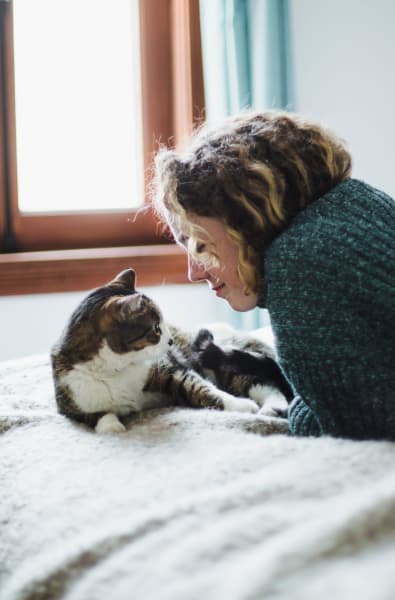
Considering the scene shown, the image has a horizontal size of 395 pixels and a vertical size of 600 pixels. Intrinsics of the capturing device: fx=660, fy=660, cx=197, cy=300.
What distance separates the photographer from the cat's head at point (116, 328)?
1367 millimetres

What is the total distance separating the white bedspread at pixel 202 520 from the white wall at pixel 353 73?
1.49 meters

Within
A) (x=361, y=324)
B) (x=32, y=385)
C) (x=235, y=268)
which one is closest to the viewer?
(x=361, y=324)

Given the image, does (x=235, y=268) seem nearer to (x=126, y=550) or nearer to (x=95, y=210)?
(x=126, y=550)

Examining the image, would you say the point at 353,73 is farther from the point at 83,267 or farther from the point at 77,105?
the point at 83,267

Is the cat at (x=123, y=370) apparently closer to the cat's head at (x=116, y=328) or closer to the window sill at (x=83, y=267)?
the cat's head at (x=116, y=328)

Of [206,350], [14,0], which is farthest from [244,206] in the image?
[14,0]

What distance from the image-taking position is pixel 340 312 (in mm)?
930

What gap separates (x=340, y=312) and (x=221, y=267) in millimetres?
324

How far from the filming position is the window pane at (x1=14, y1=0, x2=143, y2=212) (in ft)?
7.73

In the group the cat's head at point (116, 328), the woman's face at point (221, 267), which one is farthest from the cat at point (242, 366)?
the woman's face at point (221, 267)

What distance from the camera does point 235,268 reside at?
46.3 inches

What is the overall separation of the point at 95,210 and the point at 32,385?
104 centimetres

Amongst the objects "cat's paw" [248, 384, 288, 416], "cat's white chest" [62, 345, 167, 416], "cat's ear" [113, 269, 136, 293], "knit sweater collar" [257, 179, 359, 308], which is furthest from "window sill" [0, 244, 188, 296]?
"knit sweater collar" [257, 179, 359, 308]

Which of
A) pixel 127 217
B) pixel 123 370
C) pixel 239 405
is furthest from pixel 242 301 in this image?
pixel 127 217
